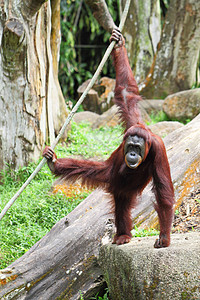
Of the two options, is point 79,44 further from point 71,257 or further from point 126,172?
point 71,257

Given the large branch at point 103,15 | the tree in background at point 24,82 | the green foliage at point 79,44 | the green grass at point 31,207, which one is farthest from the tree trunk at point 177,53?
the large branch at point 103,15

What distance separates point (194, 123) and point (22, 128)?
232cm

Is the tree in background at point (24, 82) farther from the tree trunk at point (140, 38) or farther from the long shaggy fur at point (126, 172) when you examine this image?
the tree trunk at point (140, 38)

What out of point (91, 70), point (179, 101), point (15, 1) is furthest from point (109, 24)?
point (91, 70)

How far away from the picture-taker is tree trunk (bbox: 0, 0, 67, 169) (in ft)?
16.1

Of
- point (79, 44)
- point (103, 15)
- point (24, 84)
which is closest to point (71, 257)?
point (103, 15)

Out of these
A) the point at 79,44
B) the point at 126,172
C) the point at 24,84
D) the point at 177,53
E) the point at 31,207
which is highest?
the point at 79,44

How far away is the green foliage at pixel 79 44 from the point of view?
11742 millimetres

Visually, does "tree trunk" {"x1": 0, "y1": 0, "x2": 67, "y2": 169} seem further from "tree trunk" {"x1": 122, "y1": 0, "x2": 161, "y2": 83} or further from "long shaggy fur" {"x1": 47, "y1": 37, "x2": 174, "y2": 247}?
"tree trunk" {"x1": 122, "y1": 0, "x2": 161, "y2": 83}

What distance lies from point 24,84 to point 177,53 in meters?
5.22

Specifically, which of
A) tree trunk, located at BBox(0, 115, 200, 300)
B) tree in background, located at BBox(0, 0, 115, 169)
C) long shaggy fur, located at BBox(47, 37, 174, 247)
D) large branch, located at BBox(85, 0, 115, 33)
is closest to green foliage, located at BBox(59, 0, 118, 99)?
tree in background, located at BBox(0, 0, 115, 169)

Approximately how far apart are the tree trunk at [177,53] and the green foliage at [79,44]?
126 inches

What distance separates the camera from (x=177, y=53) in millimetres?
9281

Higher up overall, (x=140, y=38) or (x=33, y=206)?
(x=140, y=38)
